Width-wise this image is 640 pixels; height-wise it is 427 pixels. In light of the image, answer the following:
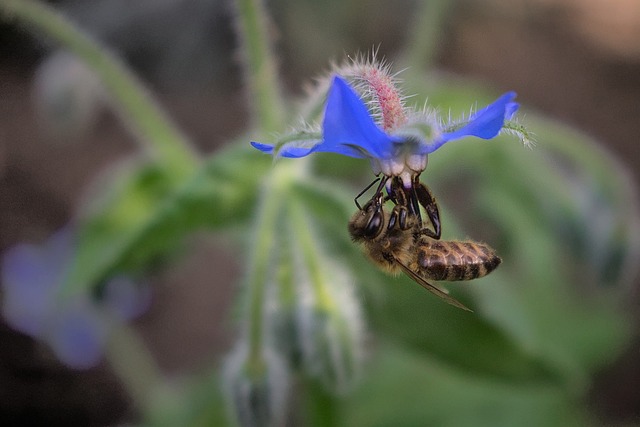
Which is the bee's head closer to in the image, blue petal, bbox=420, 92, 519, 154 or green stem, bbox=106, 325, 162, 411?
blue petal, bbox=420, 92, 519, 154

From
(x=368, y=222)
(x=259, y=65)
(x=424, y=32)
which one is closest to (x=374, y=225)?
(x=368, y=222)

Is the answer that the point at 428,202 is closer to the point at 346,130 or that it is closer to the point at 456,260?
the point at 456,260

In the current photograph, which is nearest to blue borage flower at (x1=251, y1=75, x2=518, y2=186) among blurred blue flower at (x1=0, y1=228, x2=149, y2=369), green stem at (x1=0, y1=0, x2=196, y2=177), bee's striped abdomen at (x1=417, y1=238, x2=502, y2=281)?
bee's striped abdomen at (x1=417, y1=238, x2=502, y2=281)

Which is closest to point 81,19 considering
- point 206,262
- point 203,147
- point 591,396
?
point 203,147

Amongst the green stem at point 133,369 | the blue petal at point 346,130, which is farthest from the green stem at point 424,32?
the green stem at point 133,369

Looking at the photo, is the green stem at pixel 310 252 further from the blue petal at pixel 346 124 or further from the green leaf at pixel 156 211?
the blue petal at pixel 346 124

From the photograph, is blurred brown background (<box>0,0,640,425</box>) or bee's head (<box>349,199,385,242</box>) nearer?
bee's head (<box>349,199,385,242</box>)

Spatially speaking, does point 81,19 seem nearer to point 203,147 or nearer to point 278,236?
point 203,147
